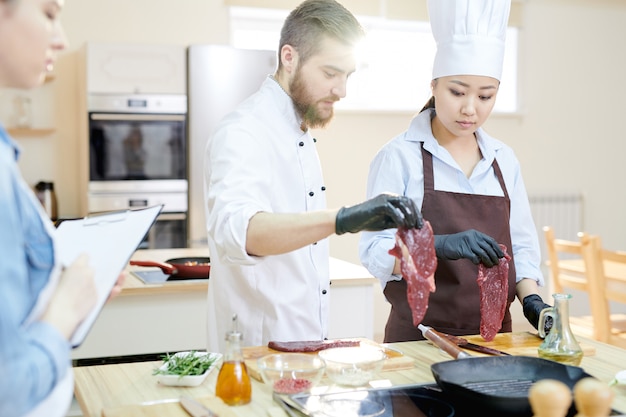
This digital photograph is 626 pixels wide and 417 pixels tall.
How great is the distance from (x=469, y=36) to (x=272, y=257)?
0.87 m

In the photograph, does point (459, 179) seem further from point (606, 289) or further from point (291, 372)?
point (606, 289)

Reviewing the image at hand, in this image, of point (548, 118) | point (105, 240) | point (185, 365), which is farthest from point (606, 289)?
point (105, 240)

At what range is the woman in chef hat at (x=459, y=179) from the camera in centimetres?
220

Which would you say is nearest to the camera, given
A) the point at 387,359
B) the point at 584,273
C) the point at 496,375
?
the point at 496,375

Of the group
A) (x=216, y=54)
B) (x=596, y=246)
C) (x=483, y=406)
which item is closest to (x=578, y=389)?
(x=483, y=406)

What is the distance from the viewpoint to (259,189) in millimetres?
1934

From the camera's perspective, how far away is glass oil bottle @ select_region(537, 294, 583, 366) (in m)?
1.80

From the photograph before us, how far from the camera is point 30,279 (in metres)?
1.03

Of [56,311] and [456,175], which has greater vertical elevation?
[456,175]

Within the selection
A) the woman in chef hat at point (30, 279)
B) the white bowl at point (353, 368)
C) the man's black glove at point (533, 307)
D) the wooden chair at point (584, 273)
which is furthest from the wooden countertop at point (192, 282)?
the woman in chef hat at point (30, 279)

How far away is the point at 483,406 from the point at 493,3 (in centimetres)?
134

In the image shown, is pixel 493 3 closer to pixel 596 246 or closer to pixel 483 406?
pixel 483 406

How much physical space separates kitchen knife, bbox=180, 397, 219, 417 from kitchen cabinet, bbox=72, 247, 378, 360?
152cm

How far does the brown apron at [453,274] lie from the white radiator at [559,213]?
4233 mm
